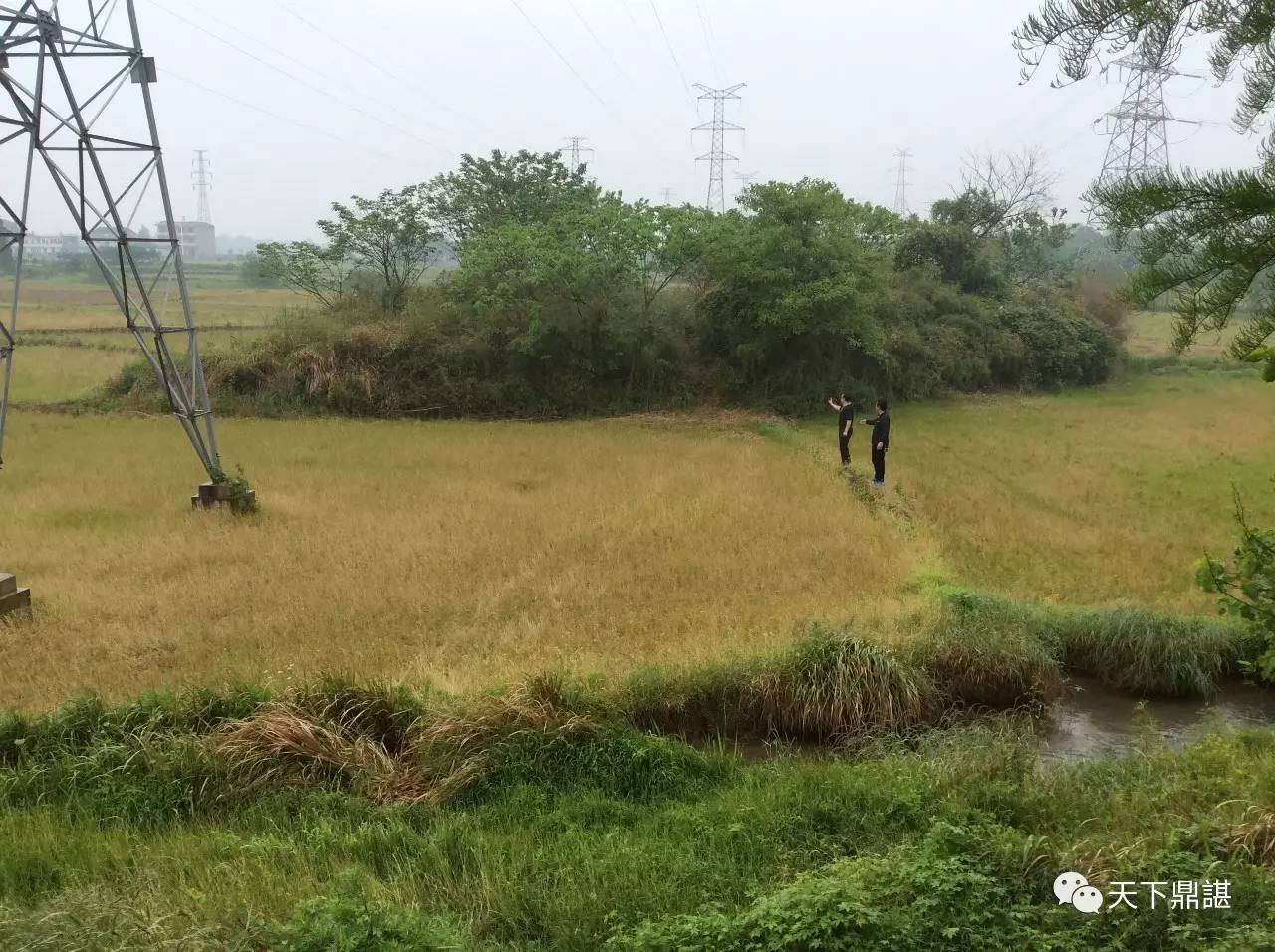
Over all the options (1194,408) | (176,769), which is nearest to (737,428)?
(1194,408)

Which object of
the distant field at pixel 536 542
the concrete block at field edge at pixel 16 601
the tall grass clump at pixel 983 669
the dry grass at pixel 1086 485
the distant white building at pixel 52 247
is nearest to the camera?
the tall grass clump at pixel 983 669

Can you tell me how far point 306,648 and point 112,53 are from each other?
7611mm

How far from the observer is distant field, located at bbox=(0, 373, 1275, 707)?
725 centimetres

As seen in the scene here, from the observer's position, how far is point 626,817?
15.6 feet

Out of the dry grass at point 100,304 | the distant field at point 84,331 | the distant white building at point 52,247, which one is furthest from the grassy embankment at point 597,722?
the distant white building at point 52,247

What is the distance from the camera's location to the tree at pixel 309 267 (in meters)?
25.0

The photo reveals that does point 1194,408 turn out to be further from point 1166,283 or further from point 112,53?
point 112,53

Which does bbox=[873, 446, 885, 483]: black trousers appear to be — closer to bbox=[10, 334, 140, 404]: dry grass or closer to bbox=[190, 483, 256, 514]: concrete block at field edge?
bbox=[190, 483, 256, 514]: concrete block at field edge

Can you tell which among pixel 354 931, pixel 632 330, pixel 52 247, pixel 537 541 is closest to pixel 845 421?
pixel 537 541

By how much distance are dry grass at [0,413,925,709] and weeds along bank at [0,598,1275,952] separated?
86cm

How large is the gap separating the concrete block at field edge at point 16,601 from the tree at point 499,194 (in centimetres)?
1897

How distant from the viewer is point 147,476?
1334 centimetres

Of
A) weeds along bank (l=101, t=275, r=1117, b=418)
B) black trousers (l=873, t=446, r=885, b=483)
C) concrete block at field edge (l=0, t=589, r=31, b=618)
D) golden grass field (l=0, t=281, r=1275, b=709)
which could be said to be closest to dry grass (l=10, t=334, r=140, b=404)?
weeds along bank (l=101, t=275, r=1117, b=418)

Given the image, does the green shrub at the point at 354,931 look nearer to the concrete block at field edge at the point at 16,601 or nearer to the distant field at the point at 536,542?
the distant field at the point at 536,542
